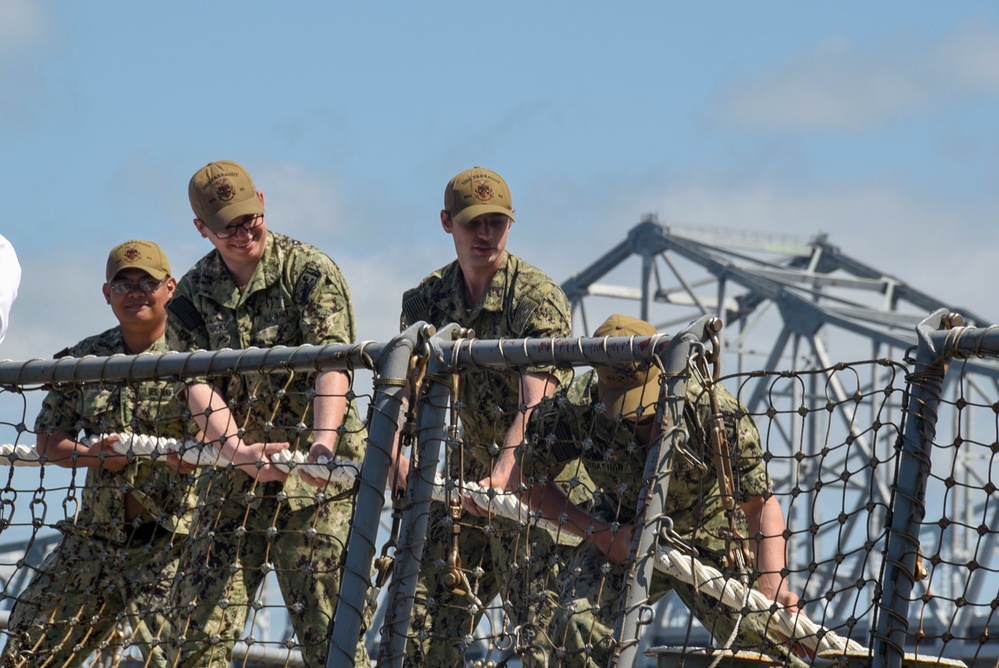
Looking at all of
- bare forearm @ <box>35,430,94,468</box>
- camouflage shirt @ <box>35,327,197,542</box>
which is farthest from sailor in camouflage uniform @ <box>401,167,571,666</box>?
bare forearm @ <box>35,430,94,468</box>

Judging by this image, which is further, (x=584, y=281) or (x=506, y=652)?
(x=584, y=281)

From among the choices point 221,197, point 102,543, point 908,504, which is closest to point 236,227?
point 221,197

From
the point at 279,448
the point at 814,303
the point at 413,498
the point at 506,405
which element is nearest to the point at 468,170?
the point at 506,405

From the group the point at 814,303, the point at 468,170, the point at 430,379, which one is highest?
the point at 814,303

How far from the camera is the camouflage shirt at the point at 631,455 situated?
4543 millimetres

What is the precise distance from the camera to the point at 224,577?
5145mm

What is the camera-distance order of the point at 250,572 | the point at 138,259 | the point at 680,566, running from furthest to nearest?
the point at 138,259 → the point at 250,572 → the point at 680,566

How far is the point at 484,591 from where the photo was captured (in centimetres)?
Result: 565

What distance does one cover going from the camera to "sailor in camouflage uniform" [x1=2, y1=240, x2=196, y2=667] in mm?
5656

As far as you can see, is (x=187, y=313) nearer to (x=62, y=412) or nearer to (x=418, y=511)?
(x=62, y=412)

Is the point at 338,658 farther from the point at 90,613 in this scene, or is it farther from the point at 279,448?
the point at 90,613

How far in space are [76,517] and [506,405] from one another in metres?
1.50

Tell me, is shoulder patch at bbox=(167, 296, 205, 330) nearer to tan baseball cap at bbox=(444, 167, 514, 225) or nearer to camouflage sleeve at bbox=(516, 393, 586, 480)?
tan baseball cap at bbox=(444, 167, 514, 225)

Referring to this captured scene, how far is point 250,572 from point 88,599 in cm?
97
